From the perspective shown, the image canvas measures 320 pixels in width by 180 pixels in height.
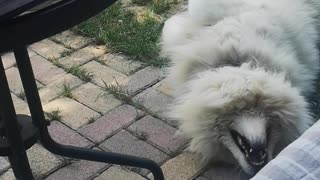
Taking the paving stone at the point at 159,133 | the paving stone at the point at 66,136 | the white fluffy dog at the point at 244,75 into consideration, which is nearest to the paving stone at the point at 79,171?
the paving stone at the point at 66,136

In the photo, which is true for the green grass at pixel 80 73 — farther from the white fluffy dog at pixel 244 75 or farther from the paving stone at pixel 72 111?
the white fluffy dog at pixel 244 75

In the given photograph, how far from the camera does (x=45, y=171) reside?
1.88 metres

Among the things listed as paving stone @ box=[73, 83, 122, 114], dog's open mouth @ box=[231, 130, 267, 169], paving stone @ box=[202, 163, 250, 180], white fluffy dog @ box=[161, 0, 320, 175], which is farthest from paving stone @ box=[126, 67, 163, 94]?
dog's open mouth @ box=[231, 130, 267, 169]

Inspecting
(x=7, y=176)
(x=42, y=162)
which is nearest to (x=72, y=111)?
(x=42, y=162)

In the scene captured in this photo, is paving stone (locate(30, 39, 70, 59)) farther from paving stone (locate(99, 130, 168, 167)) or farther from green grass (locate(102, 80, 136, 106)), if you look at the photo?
paving stone (locate(99, 130, 168, 167))

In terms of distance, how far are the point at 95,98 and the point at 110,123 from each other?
0.19 m

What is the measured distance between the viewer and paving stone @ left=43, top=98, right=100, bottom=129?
83.1 inches

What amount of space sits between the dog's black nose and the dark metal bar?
70cm

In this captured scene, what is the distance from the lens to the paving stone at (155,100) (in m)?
2.17

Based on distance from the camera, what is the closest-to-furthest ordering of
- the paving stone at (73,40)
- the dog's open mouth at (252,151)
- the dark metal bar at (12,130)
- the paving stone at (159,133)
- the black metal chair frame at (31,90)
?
the black metal chair frame at (31,90)
the dark metal bar at (12,130)
the dog's open mouth at (252,151)
the paving stone at (159,133)
the paving stone at (73,40)

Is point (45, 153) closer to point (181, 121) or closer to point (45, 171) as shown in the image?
point (45, 171)

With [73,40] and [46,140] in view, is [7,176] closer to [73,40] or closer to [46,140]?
[46,140]

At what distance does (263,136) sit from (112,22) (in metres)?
1.32

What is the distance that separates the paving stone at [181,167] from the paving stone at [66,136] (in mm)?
323
